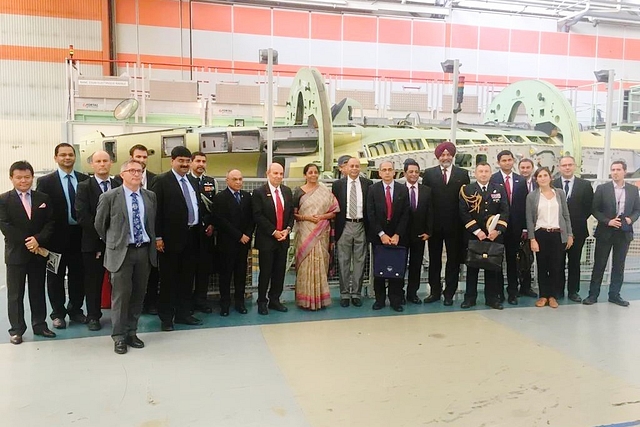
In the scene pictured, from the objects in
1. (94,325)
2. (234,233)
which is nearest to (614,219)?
(234,233)

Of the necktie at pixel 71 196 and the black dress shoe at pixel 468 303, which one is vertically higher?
the necktie at pixel 71 196

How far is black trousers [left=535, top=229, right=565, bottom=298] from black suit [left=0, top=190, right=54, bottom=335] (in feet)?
16.5

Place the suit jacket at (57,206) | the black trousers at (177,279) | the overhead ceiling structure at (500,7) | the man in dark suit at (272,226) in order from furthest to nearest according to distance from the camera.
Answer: the overhead ceiling structure at (500,7), the man in dark suit at (272,226), the black trousers at (177,279), the suit jacket at (57,206)

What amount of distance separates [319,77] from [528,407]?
491 cm

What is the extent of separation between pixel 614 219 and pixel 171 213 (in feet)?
16.0

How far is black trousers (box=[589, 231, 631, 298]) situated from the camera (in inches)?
218

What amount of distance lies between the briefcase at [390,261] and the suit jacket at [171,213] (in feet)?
6.81

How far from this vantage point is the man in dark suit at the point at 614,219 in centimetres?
548

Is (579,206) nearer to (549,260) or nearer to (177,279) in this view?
(549,260)

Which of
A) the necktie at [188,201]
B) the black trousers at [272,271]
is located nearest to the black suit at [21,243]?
the necktie at [188,201]

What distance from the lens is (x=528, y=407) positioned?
3.08 metres

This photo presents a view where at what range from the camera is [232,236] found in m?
4.82

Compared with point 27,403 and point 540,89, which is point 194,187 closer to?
point 27,403

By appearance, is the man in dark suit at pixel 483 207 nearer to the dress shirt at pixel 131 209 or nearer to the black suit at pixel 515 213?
the black suit at pixel 515 213
